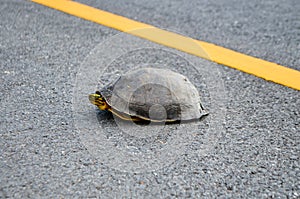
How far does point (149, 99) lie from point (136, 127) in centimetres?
19

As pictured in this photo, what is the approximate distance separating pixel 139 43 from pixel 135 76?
120 cm

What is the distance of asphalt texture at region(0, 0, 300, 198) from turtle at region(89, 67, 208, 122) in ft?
0.25

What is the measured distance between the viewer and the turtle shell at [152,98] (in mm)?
2699

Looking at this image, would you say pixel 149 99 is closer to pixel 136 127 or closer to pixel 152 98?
pixel 152 98

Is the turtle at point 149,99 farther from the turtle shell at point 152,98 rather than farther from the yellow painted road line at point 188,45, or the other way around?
the yellow painted road line at point 188,45

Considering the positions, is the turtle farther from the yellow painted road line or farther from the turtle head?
the yellow painted road line

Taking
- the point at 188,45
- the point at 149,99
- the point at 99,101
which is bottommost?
the point at 99,101

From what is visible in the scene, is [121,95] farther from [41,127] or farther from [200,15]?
[200,15]

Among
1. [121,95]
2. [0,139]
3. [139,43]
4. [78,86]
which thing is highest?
[139,43]

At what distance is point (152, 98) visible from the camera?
8.90ft

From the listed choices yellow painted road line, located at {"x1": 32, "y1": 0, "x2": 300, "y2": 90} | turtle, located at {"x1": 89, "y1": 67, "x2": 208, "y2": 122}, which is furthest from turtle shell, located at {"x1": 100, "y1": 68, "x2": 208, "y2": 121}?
yellow painted road line, located at {"x1": 32, "y1": 0, "x2": 300, "y2": 90}

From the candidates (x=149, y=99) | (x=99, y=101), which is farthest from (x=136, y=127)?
(x=99, y=101)

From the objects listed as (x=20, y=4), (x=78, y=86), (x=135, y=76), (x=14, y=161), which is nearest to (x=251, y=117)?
(x=135, y=76)

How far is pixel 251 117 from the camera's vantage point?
9.34ft
